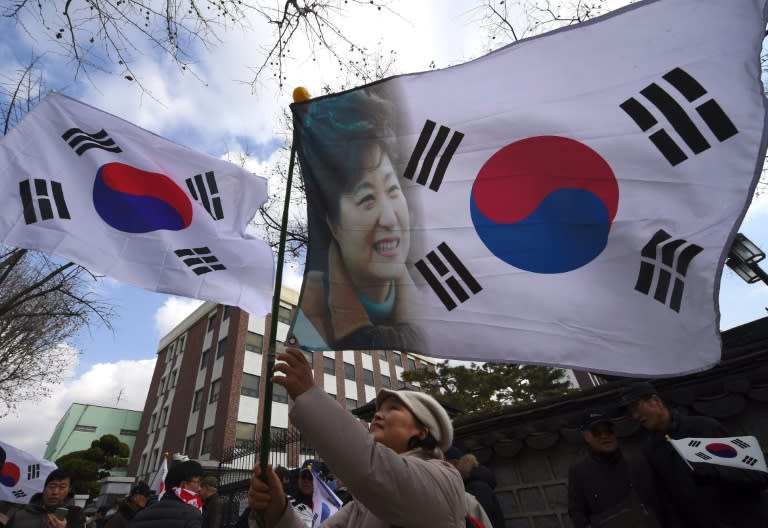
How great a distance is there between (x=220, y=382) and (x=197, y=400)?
2.90m

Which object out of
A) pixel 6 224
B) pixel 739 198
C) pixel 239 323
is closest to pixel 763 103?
pixel 739 198

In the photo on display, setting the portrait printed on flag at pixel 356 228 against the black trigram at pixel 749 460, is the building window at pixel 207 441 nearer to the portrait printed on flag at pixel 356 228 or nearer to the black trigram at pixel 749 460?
the portrait printed on flag at pixel 356 228

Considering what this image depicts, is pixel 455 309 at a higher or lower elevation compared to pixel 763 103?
lower

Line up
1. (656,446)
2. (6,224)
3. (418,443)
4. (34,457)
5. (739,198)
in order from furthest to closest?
1. (34,457)
2. (6,224)
3. (656,446)
4. (739,198)
5. (418,443)

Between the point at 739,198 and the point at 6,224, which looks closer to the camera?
the point at 739,198

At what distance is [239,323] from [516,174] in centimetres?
2808

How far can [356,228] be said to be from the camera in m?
2.34

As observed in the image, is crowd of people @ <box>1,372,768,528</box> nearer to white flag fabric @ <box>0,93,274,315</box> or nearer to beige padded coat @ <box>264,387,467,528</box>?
beige padded coat @ <box>264,387,467,528</box>

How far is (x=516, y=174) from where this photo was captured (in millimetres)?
2285

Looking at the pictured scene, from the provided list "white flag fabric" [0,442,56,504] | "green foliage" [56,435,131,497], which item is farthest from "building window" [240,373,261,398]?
"white flag fabric" [0,442,56,504]

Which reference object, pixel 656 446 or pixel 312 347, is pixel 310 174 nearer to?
pixel 312 347

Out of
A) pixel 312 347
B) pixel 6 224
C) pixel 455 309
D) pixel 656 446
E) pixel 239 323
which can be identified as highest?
pixel 239 323

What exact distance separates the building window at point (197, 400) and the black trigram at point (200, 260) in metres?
28.0

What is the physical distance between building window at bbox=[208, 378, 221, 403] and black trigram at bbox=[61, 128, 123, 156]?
25826 millimetres
